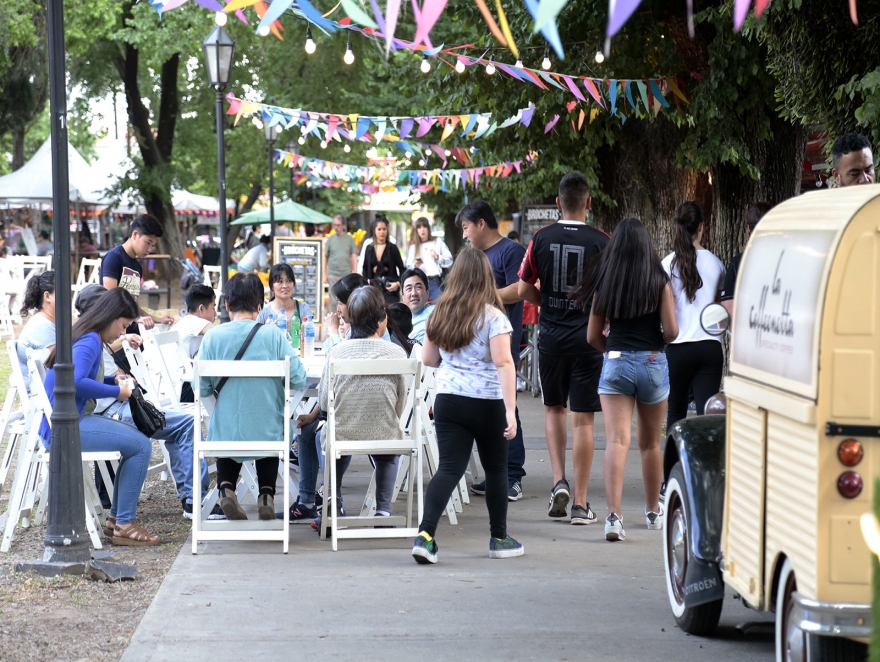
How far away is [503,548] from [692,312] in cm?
195

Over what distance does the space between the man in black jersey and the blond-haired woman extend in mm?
1142

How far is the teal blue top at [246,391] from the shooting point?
6.88 m

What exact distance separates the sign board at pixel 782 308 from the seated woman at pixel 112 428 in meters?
3.81

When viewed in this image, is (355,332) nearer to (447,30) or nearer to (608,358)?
(608,358)

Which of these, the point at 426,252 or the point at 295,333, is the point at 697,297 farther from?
the point at 426,252

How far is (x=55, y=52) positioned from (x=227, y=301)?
1.87m

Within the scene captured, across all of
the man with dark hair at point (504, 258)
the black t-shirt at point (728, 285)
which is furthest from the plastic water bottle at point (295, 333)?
the black t-shirt at point (728, 285)

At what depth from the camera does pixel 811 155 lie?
47.2 ft

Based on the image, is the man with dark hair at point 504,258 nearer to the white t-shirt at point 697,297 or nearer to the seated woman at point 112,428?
the white t-shirt at point 697,297

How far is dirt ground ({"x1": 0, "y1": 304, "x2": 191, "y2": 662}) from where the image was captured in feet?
16.1

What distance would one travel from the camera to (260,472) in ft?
23.8

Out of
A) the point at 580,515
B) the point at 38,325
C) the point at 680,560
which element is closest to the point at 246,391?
the point at 38,325

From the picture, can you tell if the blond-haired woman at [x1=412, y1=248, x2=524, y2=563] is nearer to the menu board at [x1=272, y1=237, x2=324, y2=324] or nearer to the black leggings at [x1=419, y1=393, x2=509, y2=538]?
the black leggings at [x1=419, y1=393, x2=509, y2=538]

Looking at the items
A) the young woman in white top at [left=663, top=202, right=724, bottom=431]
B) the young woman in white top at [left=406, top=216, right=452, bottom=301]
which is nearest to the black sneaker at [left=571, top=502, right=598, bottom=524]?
the young woman in white top at [left=663, top=202, right=724, bottom=431]
